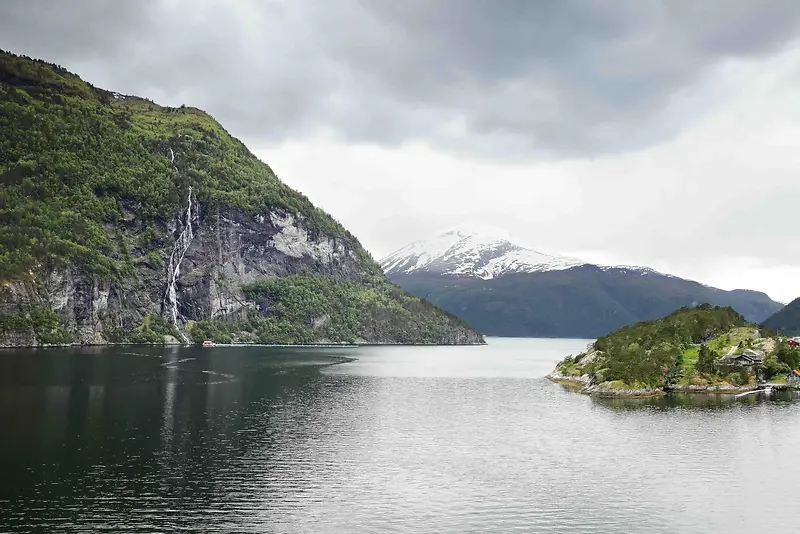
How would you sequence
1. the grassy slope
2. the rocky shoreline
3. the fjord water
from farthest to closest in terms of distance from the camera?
the grassy slope → the rocky shoreline → the fjord water

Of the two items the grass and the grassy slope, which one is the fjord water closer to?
the grassy slope

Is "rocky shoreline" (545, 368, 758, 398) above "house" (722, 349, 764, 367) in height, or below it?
below

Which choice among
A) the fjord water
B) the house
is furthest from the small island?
the fjord water

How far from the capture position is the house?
148 meters

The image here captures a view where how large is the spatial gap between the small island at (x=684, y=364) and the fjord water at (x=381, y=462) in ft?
47.9

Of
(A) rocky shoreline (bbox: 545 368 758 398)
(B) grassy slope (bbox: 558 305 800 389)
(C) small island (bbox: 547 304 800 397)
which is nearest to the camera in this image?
(A) rocky shoreline (bbox: 545 368 758 398)

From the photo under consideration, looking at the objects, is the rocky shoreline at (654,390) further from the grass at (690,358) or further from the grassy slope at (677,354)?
the grass at (690,358)

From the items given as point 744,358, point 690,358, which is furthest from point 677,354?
point 744,358

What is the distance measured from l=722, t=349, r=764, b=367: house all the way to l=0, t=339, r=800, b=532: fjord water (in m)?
25.3

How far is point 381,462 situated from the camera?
226 feet

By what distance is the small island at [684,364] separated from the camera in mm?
138250

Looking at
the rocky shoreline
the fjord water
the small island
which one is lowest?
the fjord water

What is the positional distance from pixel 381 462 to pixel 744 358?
359 ft

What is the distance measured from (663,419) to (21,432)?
8131 cm
